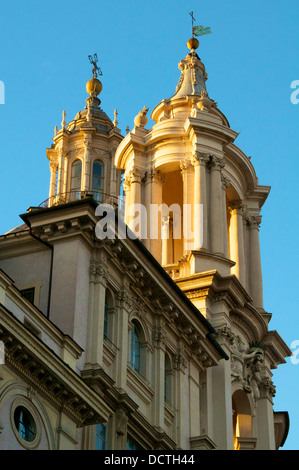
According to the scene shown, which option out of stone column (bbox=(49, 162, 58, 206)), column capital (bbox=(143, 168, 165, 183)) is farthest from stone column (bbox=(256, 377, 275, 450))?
stone column (bbox=(49, 162, 58, 206))

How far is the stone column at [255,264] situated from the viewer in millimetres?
54287

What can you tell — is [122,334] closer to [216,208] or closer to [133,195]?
[216,208]

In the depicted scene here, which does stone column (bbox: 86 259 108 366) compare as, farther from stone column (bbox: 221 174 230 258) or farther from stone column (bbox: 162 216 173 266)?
stone column (bbox: 162 216 173 266)

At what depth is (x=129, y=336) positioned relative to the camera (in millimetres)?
39625

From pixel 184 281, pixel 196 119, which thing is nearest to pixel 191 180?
pixel 196 119

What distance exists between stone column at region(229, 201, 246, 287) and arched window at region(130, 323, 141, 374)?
13.9 m

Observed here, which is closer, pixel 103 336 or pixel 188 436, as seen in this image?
pixel 103 336

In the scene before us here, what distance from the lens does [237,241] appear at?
5519 centimetres

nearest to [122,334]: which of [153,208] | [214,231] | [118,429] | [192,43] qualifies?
[118,429]

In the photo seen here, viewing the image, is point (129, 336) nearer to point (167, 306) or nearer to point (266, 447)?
point (167, 306)

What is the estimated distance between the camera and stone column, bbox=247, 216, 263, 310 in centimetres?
5429

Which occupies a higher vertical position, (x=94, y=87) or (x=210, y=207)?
(x=94, y=87)

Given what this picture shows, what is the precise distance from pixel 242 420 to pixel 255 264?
8561 mm

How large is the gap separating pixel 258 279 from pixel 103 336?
1888 cm
